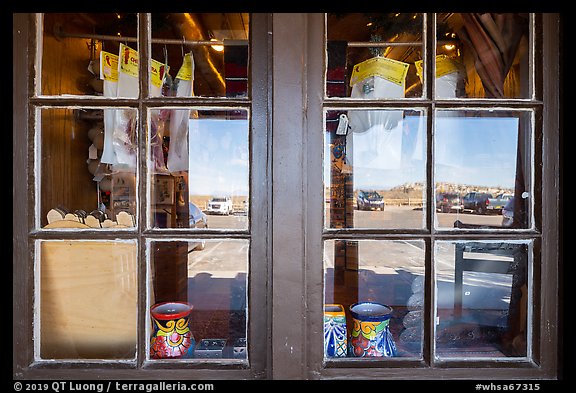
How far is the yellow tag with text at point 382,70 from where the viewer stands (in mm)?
1670

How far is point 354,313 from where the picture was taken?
5.40 ft

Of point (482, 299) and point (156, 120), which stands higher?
point (156, 120)

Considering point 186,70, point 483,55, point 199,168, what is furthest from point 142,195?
point 483,55

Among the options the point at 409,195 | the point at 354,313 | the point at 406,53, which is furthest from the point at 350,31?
the point at 354,313

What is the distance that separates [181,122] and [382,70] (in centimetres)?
90

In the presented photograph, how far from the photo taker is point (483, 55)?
5.68 ft

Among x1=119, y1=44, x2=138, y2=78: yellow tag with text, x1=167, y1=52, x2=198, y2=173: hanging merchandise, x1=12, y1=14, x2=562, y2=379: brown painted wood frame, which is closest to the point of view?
x1=12, y1=14, x2=562, y2=379: brown painted wood frame

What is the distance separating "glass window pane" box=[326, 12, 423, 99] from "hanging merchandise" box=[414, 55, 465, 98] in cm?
10

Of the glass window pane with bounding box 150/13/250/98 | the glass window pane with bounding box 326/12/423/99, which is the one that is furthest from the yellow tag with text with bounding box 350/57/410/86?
the glass window pane with bounding box 150/13/250/98

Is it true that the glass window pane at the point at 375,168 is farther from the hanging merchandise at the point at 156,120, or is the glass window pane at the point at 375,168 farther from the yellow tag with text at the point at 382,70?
the hanging merchandise at the point at 156,120

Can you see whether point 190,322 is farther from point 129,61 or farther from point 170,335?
point 129,61

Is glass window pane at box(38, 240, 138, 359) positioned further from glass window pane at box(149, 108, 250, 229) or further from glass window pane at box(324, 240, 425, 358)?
glass window pane at box(324, 240, 425, 358)

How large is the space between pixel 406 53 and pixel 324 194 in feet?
2.39

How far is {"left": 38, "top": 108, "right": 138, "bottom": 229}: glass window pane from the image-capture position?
154 cm
